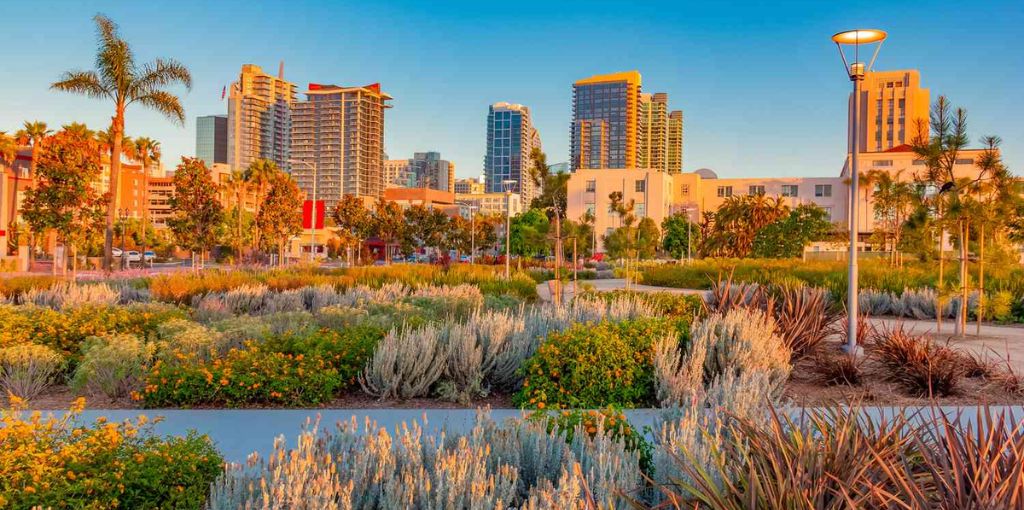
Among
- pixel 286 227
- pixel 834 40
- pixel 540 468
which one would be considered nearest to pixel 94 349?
pixel 540 468

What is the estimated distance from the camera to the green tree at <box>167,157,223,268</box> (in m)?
40.8

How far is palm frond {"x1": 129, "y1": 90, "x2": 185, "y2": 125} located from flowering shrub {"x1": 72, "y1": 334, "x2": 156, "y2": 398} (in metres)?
26.8

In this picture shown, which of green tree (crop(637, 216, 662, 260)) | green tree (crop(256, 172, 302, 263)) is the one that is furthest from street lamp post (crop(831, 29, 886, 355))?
green tree (crop(256, 172, 302, 263))

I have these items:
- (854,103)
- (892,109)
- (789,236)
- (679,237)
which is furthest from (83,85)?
(892,109)

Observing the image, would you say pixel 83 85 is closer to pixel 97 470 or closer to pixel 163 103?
pixel 163 103

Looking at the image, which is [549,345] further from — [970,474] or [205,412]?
[970,474]

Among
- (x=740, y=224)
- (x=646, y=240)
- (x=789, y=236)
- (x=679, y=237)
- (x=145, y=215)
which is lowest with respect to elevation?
(x=646, y=240)

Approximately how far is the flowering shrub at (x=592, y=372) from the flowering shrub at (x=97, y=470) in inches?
140

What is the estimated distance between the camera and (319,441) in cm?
406

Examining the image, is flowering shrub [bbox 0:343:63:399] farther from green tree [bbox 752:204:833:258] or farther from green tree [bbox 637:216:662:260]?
green tree [bbox 752:204:833:258]

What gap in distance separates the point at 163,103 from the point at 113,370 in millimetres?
27526

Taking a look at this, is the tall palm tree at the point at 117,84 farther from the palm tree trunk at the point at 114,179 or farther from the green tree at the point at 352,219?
the green tree at the point at 352,219

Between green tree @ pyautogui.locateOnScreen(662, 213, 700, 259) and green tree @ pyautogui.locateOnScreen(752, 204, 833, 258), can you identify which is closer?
green tree @ pyautogui.locateOnScreen(752, 204, 833, 258)

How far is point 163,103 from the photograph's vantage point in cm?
3136
